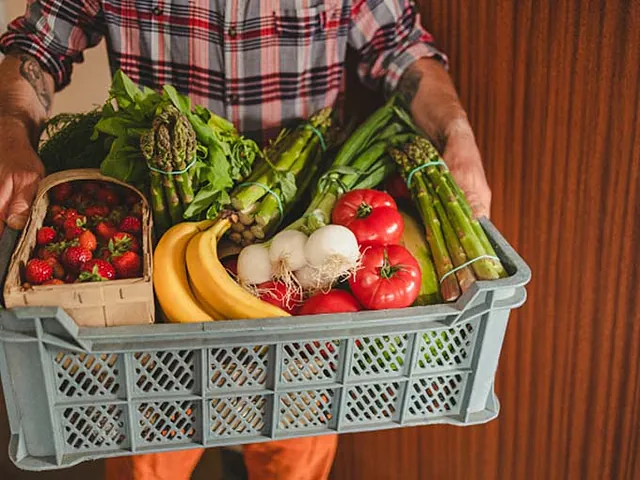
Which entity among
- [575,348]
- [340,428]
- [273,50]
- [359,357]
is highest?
[273,50]

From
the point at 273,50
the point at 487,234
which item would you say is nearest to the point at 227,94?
the point at 273,50

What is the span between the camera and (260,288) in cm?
123

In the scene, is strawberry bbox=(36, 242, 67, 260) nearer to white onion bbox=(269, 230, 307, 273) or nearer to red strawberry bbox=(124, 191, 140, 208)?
red strawberry bbox=(124, 191, 140, 208)

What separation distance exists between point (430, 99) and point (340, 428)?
2.29 ft

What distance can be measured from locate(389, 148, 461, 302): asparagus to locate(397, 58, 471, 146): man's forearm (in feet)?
0.45

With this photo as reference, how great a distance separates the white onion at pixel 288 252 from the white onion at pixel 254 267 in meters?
0.01

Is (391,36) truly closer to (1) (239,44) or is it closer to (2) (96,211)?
(1) (239,44)

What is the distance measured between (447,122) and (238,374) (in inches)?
25.6

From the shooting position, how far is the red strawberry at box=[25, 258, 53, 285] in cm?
109

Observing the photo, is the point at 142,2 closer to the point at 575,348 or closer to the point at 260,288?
the point at 260,288

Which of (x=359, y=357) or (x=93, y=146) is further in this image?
(x=93, y=146)

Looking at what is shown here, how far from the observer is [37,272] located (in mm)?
1093

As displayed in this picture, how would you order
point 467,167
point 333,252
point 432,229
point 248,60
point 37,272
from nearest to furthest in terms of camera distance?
point 37,272
point 333,252
point 432,229
point 467,167
point 248,60

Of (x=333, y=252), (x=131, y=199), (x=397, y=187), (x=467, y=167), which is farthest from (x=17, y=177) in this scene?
(x=467, y=167)
